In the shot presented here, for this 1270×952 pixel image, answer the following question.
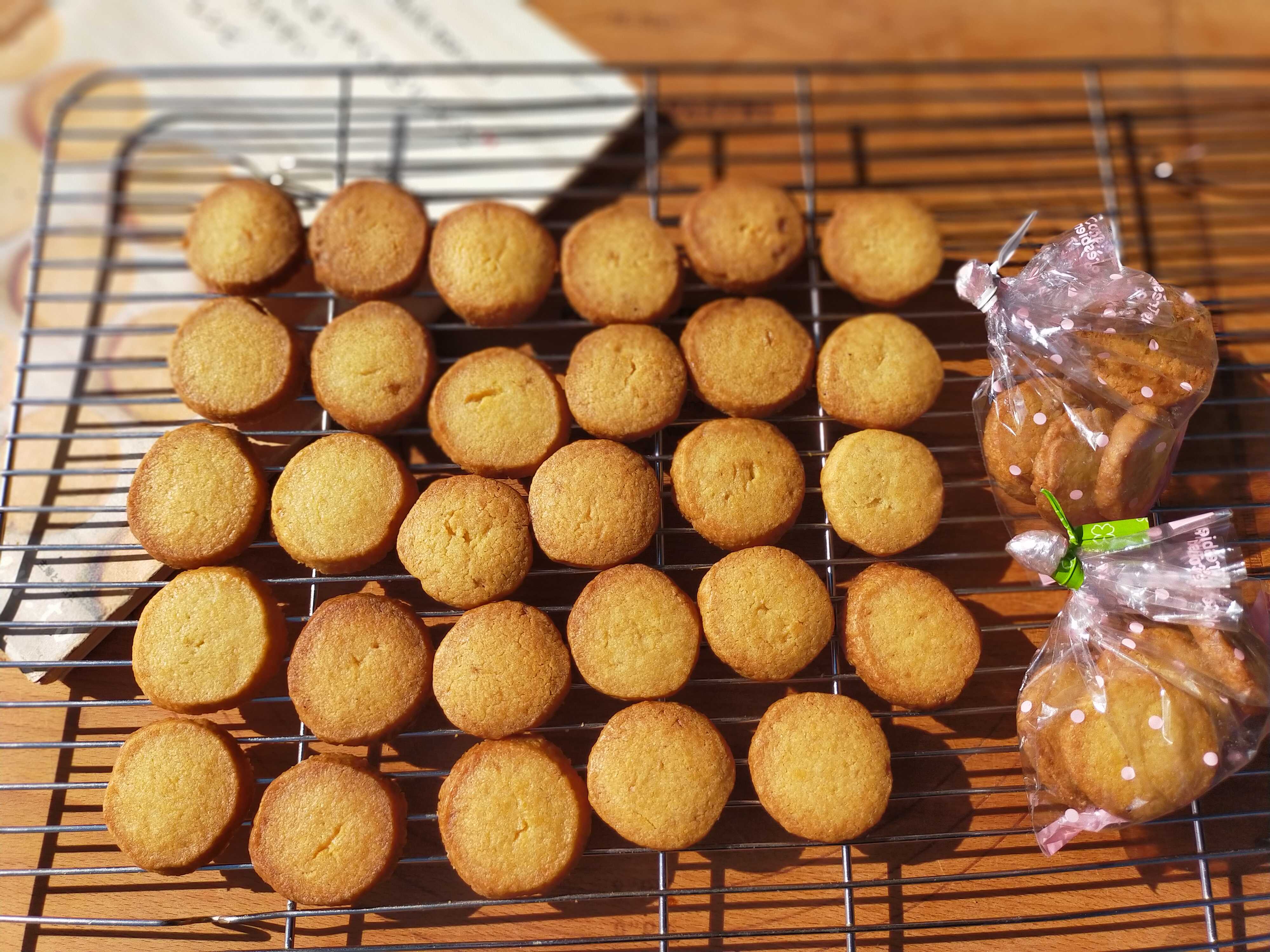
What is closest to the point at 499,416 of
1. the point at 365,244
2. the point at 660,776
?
the point at 365,244

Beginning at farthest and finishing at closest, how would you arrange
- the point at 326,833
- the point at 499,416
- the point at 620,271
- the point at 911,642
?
the point at 620,271 → the point at 499,416 → the point at 911,642 → the point at 326,833

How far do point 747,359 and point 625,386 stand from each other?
0.27m

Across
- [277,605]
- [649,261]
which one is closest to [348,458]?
[277,605]

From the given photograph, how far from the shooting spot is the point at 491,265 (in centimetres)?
179

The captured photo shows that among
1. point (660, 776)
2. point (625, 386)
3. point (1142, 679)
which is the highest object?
point (625, 386)

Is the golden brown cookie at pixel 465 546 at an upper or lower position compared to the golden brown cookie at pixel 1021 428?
lower

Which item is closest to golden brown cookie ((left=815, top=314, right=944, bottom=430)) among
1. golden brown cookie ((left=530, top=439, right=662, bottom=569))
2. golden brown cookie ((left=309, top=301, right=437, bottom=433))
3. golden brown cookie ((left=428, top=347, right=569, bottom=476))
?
golden brown cookie ((left=530, top=439, right=662, bottom=569))

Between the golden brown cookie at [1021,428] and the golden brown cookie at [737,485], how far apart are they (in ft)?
1.28

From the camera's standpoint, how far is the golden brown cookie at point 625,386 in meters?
1.71

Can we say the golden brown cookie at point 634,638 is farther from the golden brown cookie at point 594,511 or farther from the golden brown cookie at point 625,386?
the golden brown cookie at point 625,386

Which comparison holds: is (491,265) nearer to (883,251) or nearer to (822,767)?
(883,251)

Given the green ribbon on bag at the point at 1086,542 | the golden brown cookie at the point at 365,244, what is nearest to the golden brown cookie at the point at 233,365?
the golden brown cookie at the point at 365,244

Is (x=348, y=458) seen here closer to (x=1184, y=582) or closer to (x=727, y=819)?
(x=727, y=819)

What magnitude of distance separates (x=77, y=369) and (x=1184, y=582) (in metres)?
2.38
